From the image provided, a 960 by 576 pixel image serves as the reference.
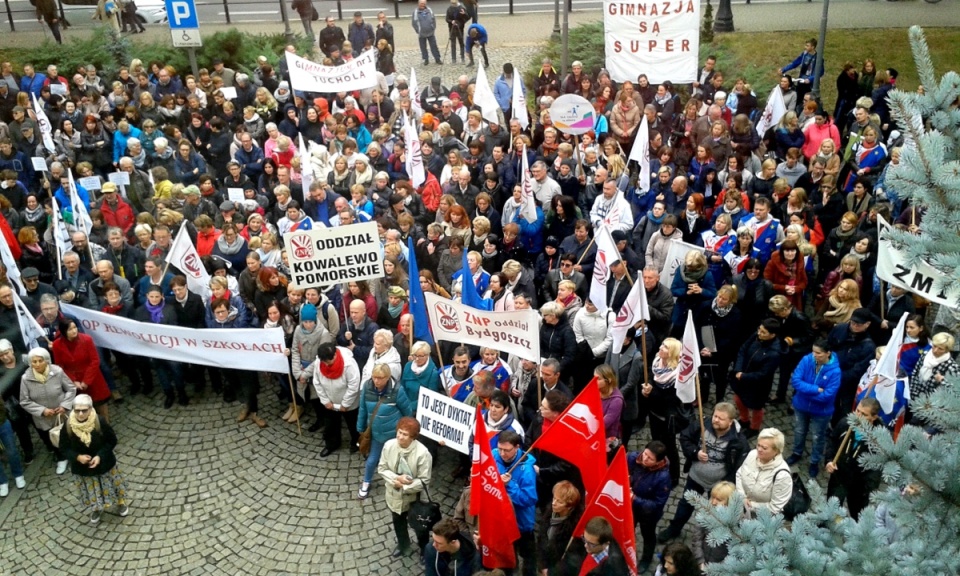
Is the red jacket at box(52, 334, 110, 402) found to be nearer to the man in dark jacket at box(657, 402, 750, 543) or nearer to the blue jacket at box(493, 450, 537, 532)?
the blue jacket at box(493, 450, 537, 532)

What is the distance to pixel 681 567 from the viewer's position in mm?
6219

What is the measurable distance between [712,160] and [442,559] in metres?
7.88

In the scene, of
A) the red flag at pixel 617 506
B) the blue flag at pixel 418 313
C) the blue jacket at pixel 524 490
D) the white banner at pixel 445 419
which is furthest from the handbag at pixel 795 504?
the blue flag at pixel 418 313

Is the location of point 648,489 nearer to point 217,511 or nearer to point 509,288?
point 509,288

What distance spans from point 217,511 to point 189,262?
3227 mm

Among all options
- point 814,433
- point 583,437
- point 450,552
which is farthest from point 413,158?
point 450,552

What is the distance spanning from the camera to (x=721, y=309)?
9305 mm

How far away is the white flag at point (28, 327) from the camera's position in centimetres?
948

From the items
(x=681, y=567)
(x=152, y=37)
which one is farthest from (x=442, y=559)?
(x=152, y=37)

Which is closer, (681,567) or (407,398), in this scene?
(681,567)

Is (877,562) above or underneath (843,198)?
above

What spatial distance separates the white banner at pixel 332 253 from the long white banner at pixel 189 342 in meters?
0.73

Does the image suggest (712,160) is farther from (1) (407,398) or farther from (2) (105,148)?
(2) (105,148)

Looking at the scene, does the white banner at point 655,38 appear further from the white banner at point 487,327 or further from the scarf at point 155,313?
the scarf at point 155,313
